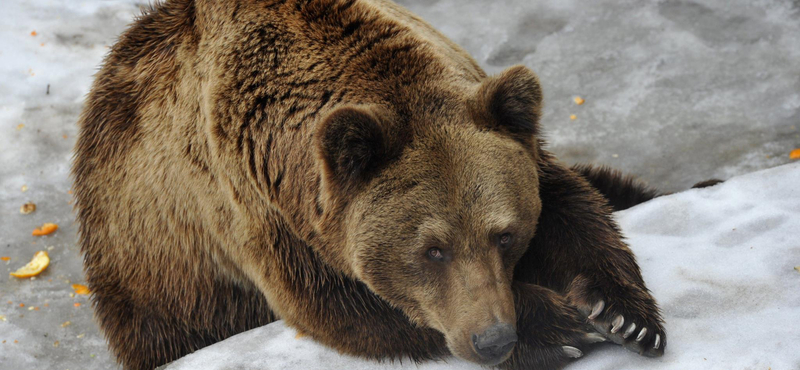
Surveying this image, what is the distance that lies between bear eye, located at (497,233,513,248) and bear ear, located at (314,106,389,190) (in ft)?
1.96

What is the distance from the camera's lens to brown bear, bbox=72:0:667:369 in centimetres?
314

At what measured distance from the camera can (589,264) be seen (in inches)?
148

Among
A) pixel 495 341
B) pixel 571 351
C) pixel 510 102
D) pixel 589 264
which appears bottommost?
pixel 571 351

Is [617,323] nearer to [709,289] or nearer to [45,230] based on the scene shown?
[709,289]

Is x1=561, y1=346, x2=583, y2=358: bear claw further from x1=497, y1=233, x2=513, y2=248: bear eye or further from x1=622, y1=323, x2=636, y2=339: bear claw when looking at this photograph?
x1=497, y1=233, x2=513, y2=248: bear eye

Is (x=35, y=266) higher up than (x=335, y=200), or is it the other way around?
(x=335, y=200)

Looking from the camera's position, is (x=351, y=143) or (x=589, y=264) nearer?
(x=351, y=143)

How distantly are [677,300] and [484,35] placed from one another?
191 inches

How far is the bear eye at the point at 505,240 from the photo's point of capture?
321cm

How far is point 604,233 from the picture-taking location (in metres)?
3.85

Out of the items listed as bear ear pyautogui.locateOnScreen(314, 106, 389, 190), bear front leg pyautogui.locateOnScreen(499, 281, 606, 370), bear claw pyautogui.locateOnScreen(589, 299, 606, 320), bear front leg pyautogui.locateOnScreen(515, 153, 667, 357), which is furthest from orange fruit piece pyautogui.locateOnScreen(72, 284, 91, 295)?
bear claw pyautogui.locateOnScreen(589, 299, 606, 320)

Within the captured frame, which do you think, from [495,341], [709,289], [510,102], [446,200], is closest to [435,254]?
[446,200]

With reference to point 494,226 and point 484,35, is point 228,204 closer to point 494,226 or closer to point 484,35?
point 494,226

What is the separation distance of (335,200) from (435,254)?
0.50 meters
